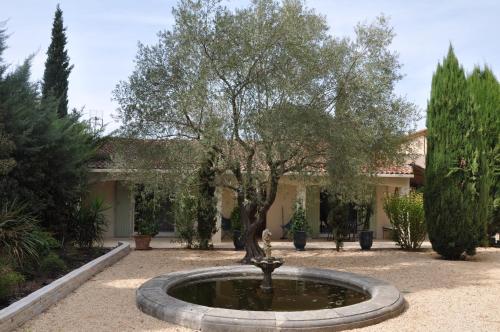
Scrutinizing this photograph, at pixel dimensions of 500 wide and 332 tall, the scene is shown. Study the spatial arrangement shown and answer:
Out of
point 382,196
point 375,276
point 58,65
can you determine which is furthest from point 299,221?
point 58,65

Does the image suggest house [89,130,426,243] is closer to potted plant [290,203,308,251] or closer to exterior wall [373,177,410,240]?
exterior wall [373,177,410,240]

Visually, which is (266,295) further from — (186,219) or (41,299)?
(186,219)

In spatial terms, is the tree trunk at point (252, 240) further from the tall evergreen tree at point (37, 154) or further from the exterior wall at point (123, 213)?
the exterior wall at point (123, 213)

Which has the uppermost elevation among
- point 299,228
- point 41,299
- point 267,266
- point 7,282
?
point 299,228

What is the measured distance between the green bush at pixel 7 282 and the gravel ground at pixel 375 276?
79 cm

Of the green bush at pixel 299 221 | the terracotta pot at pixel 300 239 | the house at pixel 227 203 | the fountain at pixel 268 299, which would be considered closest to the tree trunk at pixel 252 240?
the fountain at pixel 268 299

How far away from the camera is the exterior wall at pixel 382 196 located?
65.2 feet

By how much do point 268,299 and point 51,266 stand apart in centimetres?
510

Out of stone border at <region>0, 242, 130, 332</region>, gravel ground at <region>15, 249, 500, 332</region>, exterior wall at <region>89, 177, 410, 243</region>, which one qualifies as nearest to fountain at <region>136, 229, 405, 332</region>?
gravel ground at <region>15, 249, 500, 332</region>

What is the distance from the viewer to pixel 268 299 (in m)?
8.29

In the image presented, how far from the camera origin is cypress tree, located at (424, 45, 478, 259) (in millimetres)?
13922

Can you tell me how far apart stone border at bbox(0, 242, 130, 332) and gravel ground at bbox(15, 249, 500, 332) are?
15cm

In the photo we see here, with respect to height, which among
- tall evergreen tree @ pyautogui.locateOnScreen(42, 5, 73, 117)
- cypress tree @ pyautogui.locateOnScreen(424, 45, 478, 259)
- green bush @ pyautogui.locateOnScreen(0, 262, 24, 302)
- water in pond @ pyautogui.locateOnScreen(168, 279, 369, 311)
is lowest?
water in pond @ pyautogui.locateOnScreen(168, 279, 369, 311)

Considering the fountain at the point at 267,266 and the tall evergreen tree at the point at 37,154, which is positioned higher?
the tall evergreen tree at the point at 37,154
